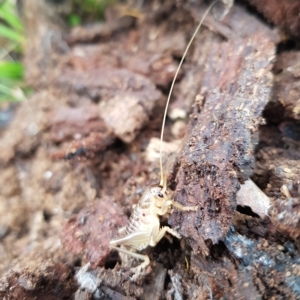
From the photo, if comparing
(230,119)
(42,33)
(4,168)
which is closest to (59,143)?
(4,168)

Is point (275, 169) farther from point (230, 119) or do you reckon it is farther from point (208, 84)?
point (208, 84)

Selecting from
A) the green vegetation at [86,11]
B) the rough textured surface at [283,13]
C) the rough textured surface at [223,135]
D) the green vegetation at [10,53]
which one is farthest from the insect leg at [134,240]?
the green vegetation at [86,11]

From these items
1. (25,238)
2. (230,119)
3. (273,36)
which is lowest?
(25,238)

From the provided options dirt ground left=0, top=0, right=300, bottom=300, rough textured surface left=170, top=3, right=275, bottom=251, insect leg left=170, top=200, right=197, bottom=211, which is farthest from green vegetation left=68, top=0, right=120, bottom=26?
insect leg left=170, top=200, right=197, bottom=211

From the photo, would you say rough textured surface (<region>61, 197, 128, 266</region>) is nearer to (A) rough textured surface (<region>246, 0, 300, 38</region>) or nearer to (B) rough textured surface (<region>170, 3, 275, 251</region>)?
(B) rough textured surface (<region>170, 3, 275, 251</region>)

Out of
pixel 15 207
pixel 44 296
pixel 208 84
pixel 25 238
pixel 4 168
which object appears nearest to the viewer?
pixel 44 296

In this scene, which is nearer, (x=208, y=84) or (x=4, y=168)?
(x=208, y=84)
